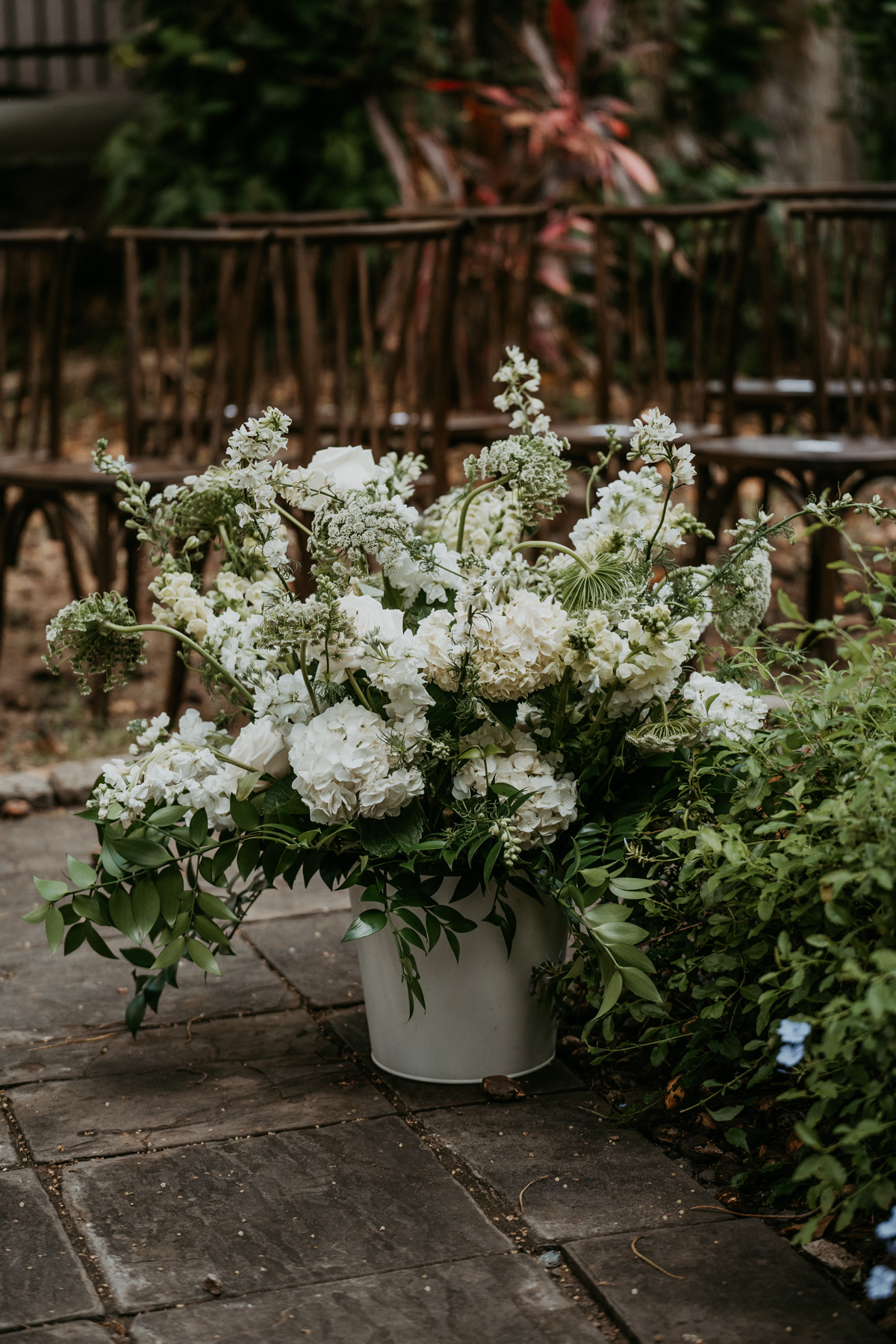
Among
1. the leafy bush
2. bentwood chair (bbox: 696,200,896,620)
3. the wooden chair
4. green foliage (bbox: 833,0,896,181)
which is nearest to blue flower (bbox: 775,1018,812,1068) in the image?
the leafy bush

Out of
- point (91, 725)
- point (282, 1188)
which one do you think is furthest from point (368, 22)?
point (282, 1188)

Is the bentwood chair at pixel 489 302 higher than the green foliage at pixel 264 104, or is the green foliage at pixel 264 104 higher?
the green foliage at pixel 264 104

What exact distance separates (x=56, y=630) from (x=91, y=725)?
1.93m

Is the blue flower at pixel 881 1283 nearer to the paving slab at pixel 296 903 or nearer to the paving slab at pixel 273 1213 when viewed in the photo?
the paving slab at pixel 273 1213

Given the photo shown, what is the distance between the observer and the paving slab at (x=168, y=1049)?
198cm

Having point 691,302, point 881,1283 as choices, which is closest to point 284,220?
point 691,302

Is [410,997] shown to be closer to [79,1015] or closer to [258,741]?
[258,741]

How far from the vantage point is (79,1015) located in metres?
2.16

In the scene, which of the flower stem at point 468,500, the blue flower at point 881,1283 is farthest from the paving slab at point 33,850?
the blue flower at point 881,1283

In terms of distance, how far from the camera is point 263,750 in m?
1.80

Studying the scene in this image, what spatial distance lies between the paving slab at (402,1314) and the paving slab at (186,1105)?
347mm

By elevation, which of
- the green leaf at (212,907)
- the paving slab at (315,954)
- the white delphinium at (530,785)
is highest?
the white delphinium at (530,785)

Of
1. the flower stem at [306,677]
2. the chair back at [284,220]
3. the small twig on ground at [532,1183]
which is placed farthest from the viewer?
the chair back at [284,220]

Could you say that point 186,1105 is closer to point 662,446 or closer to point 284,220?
point 662,446
